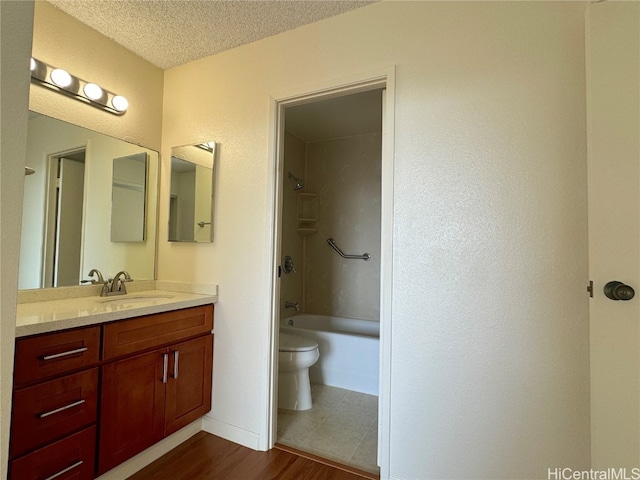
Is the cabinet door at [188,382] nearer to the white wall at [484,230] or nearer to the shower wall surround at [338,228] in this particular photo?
the white wall at [484,230]

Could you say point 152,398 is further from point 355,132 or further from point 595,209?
point 355,132

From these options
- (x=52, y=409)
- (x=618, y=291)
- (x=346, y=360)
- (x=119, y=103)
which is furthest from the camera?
(x=346, y=360)

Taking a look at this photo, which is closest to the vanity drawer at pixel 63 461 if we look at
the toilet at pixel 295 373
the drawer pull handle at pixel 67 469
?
the drawer pull handle at pixel 67 469

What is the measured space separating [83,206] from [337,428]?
6.91 feet

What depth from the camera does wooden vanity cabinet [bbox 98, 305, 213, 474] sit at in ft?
4.52

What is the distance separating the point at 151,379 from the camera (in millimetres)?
1554

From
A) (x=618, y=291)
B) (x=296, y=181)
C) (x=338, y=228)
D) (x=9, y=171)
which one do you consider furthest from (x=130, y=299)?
(x=618, y=291)

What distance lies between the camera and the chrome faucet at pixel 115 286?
1839 millimetres

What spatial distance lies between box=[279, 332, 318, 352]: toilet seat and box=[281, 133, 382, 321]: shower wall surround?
760 millimetres

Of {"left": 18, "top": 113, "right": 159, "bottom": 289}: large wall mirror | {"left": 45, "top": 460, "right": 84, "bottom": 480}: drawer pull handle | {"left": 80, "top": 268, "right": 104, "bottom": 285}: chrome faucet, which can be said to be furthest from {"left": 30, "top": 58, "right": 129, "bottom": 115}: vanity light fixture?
{"left": 45, "top": 460, "right": 84, "bottom": 480}: drawer pull handle

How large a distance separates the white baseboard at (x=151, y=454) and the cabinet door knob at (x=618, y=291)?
84.2 inches

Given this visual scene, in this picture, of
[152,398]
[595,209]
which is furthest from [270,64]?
[152,398]

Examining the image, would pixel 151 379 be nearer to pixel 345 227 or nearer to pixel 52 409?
pixel 52 409

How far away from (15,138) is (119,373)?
1128 mm
